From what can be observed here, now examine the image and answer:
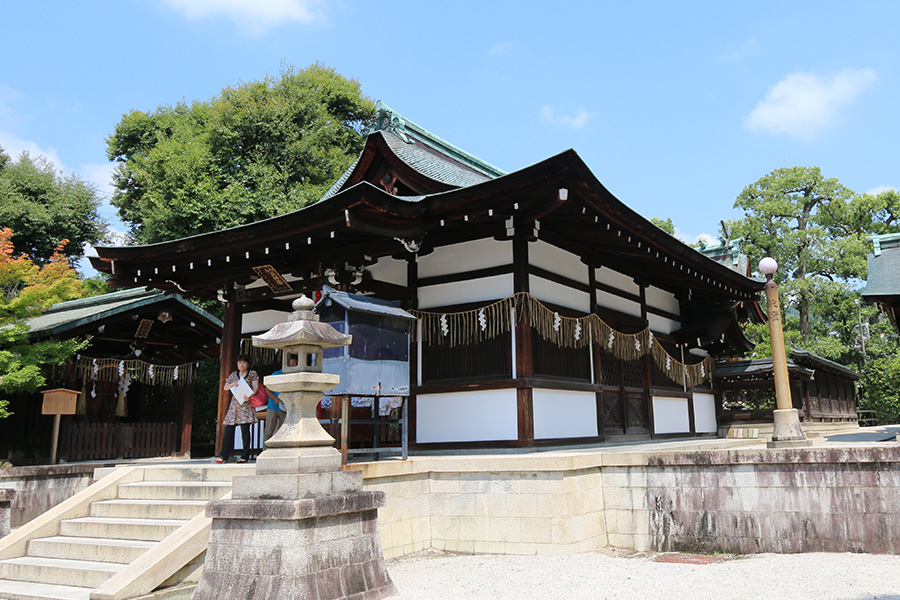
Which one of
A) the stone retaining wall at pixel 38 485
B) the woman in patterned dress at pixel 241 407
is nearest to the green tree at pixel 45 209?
the stone retaining wall at pixel 38 485

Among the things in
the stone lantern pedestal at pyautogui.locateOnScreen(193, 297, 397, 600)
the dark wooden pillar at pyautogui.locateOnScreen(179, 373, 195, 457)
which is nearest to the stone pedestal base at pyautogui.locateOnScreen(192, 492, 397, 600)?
the stone lantern pedestal at pyautogui.locateOnScreen(193, 297, 397, 600)

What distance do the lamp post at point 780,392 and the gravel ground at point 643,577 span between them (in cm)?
283

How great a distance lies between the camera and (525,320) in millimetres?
9906

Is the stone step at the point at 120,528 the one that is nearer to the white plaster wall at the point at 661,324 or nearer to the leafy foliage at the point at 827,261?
the white plaster wall at the point at 661,324

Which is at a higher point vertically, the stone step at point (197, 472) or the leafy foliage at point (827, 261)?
the leafy foliage at point (827, 261)

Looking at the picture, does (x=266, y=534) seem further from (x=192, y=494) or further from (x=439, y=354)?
(x=439, y=354)

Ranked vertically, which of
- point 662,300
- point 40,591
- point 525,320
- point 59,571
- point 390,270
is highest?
point 662,300

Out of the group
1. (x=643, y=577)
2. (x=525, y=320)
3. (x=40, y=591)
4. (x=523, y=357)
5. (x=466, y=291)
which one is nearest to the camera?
(x=40, y=591)

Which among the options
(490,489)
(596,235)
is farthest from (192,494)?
(596,235)

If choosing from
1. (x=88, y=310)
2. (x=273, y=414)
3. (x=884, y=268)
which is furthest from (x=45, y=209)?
(x=884, y=268)

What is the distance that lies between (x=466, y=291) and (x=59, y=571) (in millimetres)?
6532

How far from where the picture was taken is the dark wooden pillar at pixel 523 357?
9.61 metres

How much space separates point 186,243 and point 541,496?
6893 mm

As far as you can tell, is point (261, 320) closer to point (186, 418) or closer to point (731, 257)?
point (186, 418)
